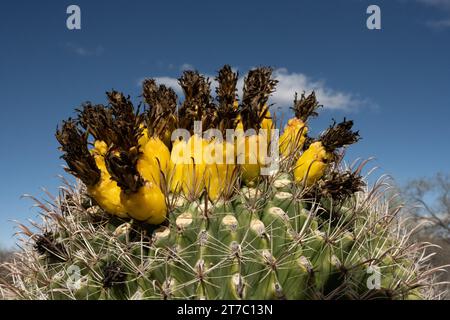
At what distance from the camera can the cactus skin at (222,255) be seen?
9.03 ft

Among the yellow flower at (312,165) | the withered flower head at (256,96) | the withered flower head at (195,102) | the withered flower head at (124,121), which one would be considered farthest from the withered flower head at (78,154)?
the yellow flower at (312,165)

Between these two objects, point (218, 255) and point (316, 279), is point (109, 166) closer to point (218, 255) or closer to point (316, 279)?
point (218, 255)

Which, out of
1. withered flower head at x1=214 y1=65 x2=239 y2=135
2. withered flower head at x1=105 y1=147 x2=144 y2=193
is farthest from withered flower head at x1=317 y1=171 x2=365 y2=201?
withered flower head at x1=105 y1=147 x2=144 y2=193

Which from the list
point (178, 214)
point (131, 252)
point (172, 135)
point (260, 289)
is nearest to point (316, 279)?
point (260, 289)

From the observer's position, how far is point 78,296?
9.59ft

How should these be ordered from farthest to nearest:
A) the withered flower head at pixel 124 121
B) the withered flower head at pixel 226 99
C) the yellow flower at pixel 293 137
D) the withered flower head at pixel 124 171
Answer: the yellow flower at pixel 293 137
the withered flower head at pixel 226 99
the withered flower head at pixel 124 121
the withered flower head at pixel 124 171

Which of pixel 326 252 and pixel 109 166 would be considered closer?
pixel 109 166

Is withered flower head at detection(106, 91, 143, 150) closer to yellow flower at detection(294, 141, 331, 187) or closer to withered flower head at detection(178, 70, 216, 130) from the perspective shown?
withered flower head at detection(178, 70, 216, 130)

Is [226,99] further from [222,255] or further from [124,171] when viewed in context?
[222,255]

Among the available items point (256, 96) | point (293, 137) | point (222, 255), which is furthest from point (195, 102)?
point (222, 255)

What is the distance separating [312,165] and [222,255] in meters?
1.00

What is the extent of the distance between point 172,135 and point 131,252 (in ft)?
2.98

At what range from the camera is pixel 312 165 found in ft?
10.9

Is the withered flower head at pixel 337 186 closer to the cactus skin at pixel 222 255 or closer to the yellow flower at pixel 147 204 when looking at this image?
the cactus skin at pixel 222 255
